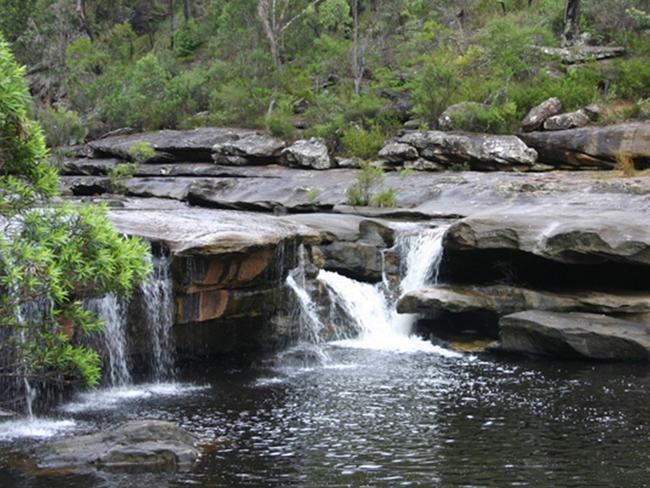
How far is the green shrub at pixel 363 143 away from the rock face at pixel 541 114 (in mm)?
5250

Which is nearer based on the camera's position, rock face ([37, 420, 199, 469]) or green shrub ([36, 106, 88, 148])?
rock face ([37, 420, 199, 469])

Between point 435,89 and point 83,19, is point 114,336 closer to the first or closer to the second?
point 435,89

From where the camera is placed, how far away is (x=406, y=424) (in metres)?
11.2

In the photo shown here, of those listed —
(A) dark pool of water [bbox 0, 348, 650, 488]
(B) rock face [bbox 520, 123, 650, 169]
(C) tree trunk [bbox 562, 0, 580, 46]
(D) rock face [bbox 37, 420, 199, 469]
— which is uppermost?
(C) tree trunk [bbox 562, 0, 580, 46]

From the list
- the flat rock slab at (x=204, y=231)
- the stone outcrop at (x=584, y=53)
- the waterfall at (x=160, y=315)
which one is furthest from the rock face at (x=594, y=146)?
the waterfall at (x=160, y=315)

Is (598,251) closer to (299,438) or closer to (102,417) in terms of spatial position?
(299,438)

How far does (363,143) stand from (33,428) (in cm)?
2126

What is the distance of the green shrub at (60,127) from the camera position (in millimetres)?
36500

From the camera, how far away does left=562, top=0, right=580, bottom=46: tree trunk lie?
113 ft

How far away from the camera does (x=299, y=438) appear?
35.0 ft

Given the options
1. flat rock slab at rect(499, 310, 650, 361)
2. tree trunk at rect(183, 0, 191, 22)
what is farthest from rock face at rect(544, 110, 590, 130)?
tree trunk at rect(183, 0, 191, 22)

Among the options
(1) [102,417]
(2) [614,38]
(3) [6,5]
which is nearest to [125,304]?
(1) [102,417]

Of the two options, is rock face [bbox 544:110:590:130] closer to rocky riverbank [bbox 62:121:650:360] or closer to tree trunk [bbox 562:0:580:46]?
rocky riverbank [bbox 62:121:650:360]

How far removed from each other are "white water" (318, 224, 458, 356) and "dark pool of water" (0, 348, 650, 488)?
1.83 metres
